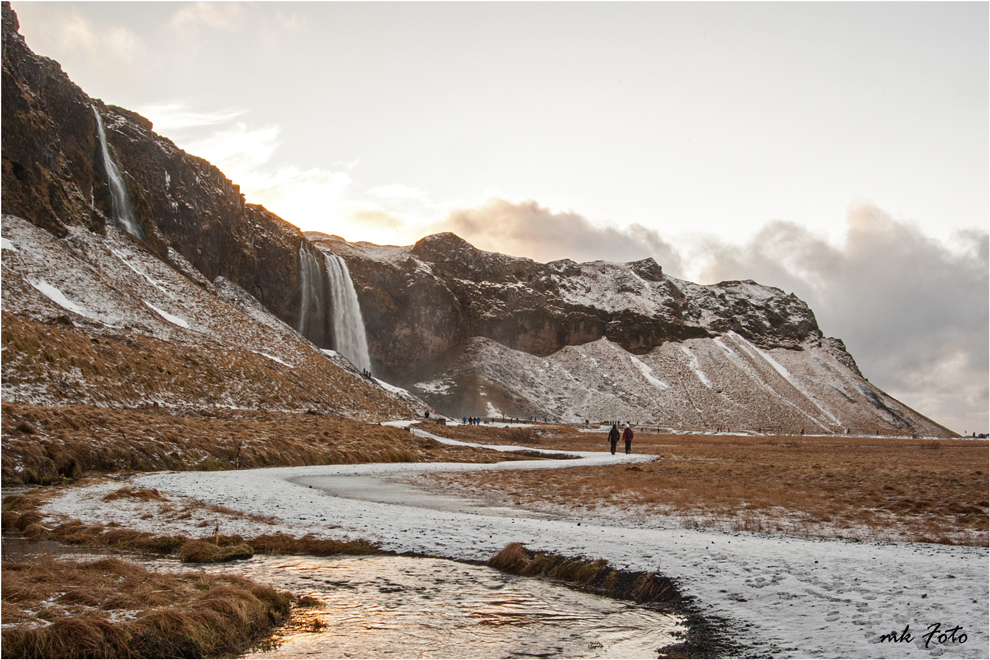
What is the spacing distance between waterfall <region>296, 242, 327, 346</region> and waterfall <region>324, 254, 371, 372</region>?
1747 mm

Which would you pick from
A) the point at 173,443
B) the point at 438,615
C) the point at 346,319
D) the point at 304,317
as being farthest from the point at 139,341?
the point at 346,319

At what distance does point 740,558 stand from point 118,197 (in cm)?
7384

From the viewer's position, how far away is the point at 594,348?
135250 millimetres

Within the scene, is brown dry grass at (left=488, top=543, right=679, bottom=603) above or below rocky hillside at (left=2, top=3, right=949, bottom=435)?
below

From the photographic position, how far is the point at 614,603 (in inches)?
333

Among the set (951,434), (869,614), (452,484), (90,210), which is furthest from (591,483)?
(951,434)

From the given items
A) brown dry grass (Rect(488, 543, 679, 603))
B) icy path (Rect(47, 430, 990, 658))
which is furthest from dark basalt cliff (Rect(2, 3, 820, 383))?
brown dry grass (Rect(488, 543, 679, 603))

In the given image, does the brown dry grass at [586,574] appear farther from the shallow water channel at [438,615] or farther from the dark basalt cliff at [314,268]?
the dark basalt cliff at [314,268]

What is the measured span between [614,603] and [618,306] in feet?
469

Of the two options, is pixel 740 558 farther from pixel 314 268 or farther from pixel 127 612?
pixel 314 268

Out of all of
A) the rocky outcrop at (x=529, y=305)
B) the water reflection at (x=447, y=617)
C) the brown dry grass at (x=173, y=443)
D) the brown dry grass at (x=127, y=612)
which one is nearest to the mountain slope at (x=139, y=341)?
the brown dry grass at (x=173, y=443)

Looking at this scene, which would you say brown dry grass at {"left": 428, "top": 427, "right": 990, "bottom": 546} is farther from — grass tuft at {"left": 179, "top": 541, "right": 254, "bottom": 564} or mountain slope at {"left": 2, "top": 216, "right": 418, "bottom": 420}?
mountain slope at {"left": 2, "top": 216, "right": 418, "bottom": 420}

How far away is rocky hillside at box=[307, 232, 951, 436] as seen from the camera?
11388cm

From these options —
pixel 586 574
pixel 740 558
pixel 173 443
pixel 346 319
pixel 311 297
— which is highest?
pixel 311 297
